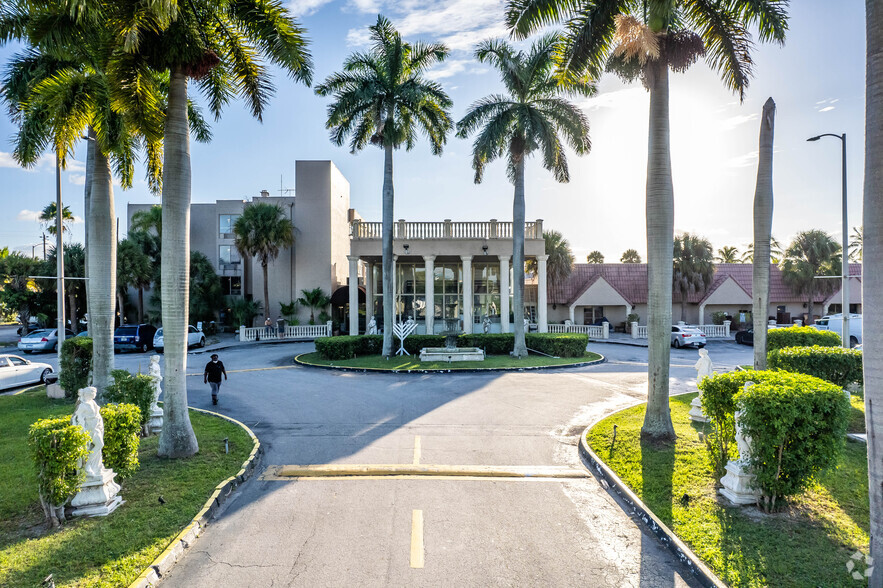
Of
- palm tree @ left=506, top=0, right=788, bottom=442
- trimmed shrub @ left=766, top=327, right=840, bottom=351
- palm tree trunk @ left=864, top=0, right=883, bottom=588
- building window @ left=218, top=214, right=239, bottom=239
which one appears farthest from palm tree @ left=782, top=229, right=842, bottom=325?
building window @ left=218, top=214, right=239, bottom=239

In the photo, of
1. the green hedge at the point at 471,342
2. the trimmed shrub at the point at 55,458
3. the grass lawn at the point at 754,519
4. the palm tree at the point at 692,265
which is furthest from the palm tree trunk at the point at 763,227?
the palm tree at the point at 692,265

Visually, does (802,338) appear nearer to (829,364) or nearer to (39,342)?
(829,364)

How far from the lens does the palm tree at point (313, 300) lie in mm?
35125

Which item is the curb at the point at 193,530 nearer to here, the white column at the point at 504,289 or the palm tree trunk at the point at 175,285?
the palm tree trunk at the point at 175,285

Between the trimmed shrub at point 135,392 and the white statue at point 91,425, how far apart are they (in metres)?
3.47

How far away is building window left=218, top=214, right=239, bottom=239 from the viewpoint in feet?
127

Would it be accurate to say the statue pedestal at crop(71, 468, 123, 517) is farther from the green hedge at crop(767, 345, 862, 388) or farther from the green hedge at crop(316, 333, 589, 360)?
the green hedge at crop(316, 333, 589, 360)

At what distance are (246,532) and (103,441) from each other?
2455 millimetres

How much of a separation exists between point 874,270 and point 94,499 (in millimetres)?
9359

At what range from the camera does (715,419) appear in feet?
24.3

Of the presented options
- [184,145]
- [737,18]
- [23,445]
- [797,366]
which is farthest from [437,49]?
[23,445]

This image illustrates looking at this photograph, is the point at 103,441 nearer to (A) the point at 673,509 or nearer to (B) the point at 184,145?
(B) the point at 184,145

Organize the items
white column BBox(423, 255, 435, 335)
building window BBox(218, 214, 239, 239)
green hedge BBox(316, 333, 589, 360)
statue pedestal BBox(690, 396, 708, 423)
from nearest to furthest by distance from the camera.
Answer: statue pedestal BBox(690, 396, 708, 423)
green hedge BBox(316, 333, 589, 360)
white column BBox(423, 255, 435, 335)
building window BBox(218, 214, 239, 239)

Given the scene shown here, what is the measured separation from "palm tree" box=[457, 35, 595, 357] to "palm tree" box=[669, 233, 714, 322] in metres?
18.5
